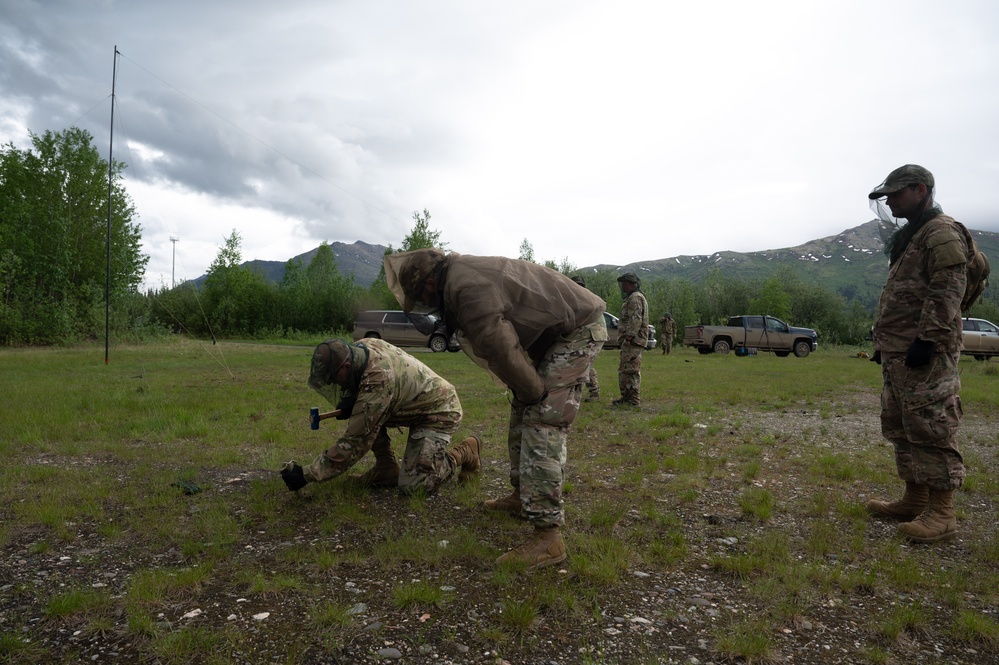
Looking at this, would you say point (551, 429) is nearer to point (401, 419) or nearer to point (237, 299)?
point (401, 419)

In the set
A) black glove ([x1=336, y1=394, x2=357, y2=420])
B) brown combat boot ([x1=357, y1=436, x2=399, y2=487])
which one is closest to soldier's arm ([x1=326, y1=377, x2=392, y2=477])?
black glove ([x1=336, y1=394, x2=357, y2=420])

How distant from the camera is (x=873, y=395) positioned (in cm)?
1145

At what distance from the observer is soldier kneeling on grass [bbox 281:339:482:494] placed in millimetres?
4188

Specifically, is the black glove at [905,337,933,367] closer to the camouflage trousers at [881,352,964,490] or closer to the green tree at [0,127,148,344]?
the camouflage trousers at [881,352,964,490]

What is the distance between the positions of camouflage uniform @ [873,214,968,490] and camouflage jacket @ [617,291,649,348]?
5.44 m

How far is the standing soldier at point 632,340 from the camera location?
30.6 feet

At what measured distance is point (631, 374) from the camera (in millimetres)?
9320

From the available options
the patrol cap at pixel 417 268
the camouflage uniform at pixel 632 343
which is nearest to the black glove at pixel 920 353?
the patrol cap at pixel 417 268

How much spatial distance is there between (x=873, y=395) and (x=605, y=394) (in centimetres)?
541

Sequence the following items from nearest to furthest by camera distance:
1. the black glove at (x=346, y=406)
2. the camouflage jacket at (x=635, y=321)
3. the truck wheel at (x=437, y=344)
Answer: the black glove at (x=346, y=406) < the camouflage jacket at (x=635, y=321) < the truck wheel at (x=437, y=344)

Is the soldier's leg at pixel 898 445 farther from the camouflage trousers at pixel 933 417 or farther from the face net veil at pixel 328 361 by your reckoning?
the face net veil at pixel 328 361

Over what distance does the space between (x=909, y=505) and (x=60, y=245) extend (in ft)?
99.3

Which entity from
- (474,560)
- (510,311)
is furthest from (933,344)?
(474,560)

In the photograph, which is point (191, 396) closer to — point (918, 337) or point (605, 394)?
point (605, 394)
